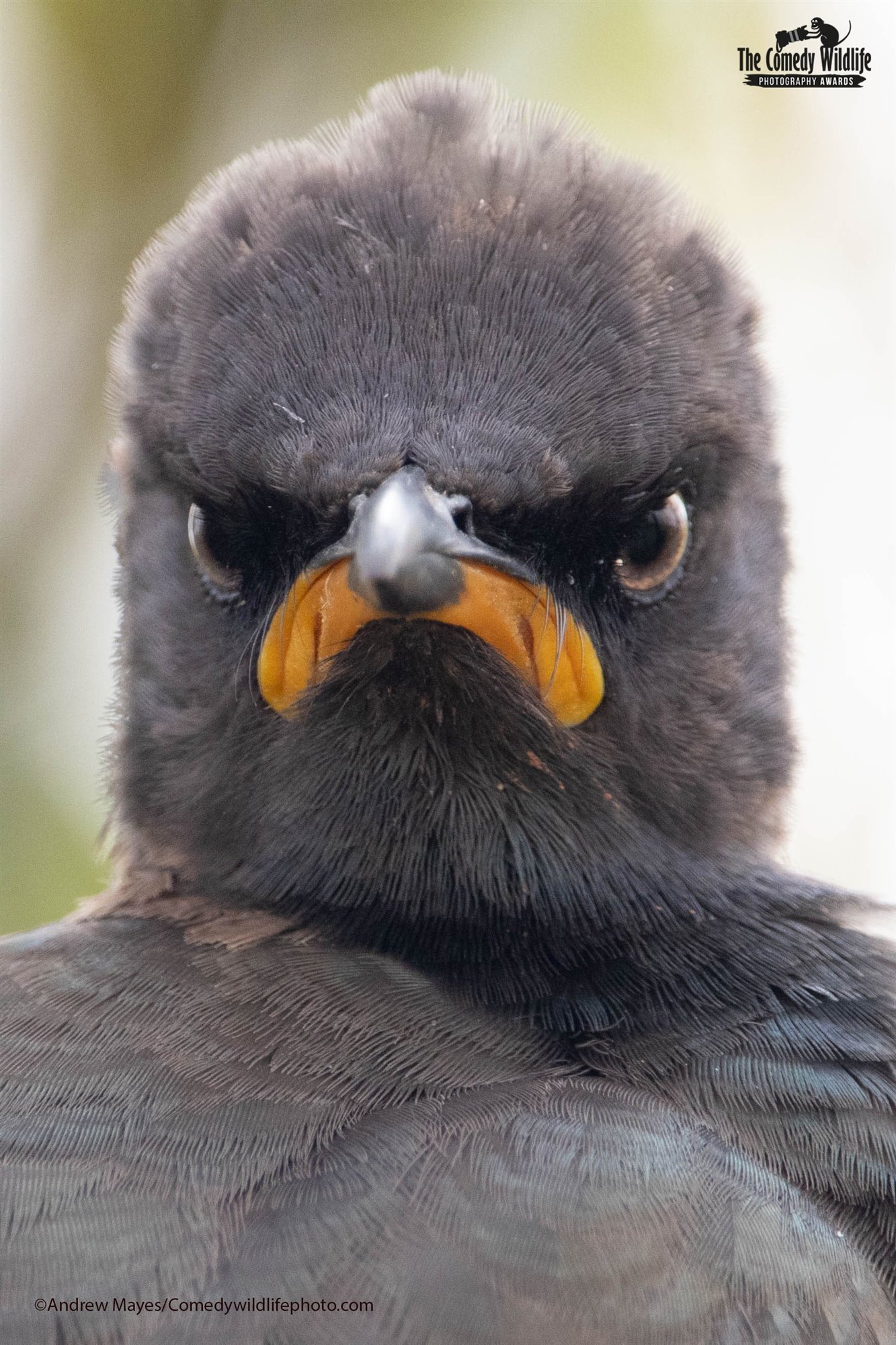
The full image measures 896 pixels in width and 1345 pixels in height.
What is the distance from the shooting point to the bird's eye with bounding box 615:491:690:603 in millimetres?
3490

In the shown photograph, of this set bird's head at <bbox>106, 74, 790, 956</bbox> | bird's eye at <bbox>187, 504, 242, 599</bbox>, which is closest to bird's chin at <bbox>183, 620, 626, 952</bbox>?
bird's head at <bbox>106, 74, 790, 956</bbox>

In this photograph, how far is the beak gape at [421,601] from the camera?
291 centimetres

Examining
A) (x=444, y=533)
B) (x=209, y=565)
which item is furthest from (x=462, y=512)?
(x=209, y=565)

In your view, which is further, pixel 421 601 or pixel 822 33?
pixel 822 33

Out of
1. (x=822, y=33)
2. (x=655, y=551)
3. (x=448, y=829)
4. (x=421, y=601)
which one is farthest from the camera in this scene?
(x=822, y=33)

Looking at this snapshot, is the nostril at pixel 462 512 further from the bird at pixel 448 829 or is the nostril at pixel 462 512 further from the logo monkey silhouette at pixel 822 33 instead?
the logo monkey silhouette at pixel 822 33

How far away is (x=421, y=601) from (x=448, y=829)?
2.22ft

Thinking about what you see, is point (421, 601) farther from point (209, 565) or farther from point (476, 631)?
point (209, 565)

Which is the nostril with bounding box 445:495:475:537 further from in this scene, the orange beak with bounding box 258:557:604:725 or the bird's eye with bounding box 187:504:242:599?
the bird's eye with bounding box 187:504:242:599

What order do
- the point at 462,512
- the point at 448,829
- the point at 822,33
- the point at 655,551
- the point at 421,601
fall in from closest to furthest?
the point at 421,601 < the point at 462,512 < the point at 448,829 < the point at 655,551 < the point at 822,33

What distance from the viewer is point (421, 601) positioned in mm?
2955

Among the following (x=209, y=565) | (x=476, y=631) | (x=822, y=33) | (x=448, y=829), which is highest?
(x=822, y=33)

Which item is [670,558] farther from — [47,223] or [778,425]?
[47,223]

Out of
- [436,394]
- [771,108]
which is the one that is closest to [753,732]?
[436,394]
